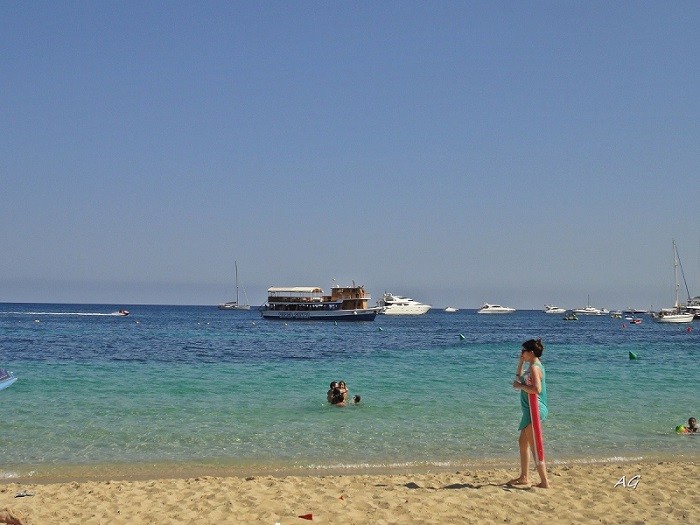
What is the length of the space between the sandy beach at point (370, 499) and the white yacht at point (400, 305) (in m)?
120

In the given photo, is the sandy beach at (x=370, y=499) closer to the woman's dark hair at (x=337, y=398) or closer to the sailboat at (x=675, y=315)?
the woman's dark hair at (x=337, y=398)

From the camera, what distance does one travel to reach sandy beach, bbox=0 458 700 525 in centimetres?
779

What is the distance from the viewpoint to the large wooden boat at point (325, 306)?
82562 mm

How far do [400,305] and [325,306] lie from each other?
4990 cm

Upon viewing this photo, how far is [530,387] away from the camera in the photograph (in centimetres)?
829

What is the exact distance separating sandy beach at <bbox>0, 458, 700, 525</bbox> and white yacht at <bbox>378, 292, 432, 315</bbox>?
11953 centimetres

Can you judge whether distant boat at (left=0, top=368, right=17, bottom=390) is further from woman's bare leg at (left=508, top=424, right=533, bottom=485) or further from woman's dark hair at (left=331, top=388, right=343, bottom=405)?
woman's bare leg at (left=508, top=424, right=533, bottom=485)

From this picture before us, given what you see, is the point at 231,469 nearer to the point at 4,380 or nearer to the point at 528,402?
the point at 528,402

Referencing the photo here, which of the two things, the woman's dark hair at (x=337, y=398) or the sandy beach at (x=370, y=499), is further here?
the woman's dark hair at (x=337, y=398)

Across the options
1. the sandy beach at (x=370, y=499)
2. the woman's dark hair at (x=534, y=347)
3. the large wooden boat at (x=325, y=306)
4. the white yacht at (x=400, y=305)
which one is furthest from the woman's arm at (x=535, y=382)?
the white yacht at (x=400, y=305)

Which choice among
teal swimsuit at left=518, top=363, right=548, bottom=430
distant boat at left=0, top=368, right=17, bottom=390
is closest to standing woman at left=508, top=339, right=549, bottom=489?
teal swimsuit at left=518, top=363, right=548, bottom=430

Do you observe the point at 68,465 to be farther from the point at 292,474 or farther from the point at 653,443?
the point at 653,443

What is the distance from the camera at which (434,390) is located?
789 inches

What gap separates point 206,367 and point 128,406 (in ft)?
33.2
